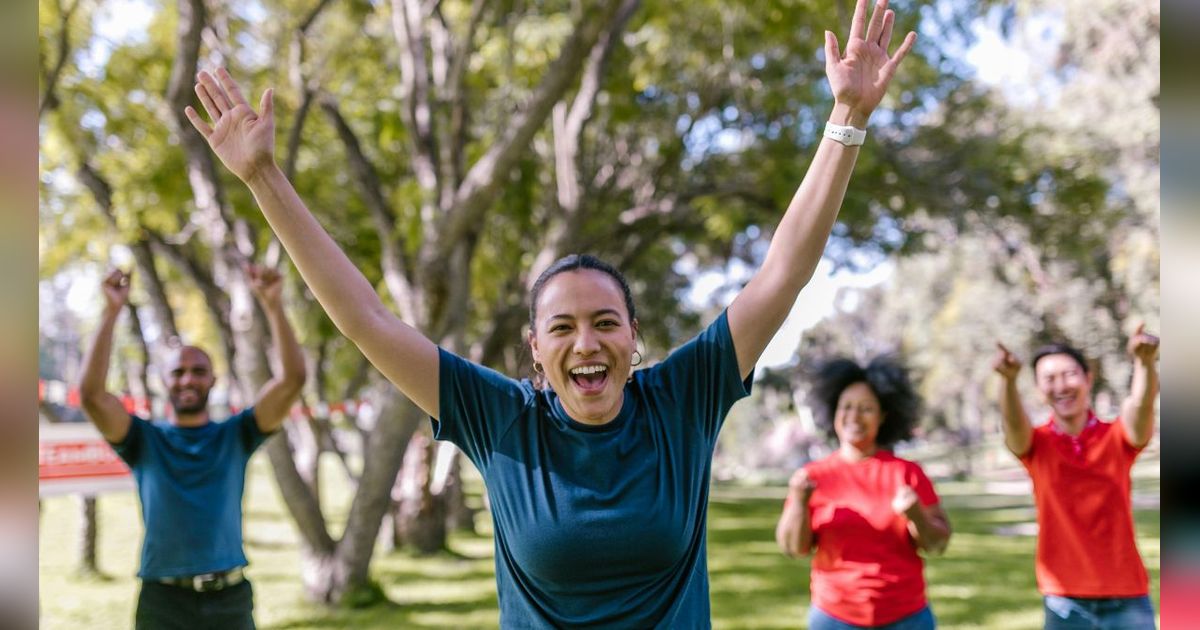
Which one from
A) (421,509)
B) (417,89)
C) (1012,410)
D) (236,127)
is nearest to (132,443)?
(236,127)

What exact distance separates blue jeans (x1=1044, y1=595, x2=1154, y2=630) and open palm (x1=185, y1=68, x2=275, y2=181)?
3487 mm

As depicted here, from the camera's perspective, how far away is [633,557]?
1.90 meters

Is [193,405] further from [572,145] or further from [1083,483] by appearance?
[572,145]

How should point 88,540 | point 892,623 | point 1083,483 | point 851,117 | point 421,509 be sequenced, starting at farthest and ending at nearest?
point 421,509 → point 88,540 → point 1083,483 → point 892,623 → point 851,117

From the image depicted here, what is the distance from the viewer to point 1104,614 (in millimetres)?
3814

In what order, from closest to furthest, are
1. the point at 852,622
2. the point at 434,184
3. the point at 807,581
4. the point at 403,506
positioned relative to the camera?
the point at 852,622 → the point at 434,184 → the point at 807,581 → the point at 403,506

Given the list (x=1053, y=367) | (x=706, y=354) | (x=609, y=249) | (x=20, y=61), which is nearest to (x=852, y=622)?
(x=1053, y=367)

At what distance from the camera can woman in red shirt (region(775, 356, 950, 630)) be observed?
3.78m

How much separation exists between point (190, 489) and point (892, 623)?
288cm

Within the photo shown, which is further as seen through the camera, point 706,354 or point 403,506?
point 403,506

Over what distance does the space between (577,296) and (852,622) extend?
92.0 inches

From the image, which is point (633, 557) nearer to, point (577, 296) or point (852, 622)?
point (577, 296)

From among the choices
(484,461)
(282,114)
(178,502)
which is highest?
(282,114)

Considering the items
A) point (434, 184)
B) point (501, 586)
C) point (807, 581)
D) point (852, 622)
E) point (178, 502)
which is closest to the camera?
point (501, 586)
